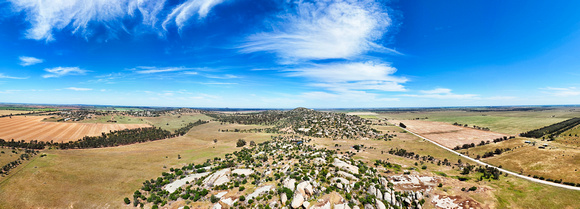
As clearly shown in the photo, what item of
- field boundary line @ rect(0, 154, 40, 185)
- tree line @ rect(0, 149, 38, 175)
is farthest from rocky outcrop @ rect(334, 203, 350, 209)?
tree line @ rect(0, 149, 38, 175)

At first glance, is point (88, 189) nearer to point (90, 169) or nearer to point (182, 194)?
point (90, 169)

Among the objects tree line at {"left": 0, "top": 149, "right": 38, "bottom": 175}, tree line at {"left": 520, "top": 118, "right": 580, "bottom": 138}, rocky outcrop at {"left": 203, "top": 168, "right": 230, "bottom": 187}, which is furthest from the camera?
tree line at {"left": 520, "top": 118, "right": 580, "bottom": 138}

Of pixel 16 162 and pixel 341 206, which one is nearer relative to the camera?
pixel 341 206

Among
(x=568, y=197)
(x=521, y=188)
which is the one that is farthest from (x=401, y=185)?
(x=568, y=197)

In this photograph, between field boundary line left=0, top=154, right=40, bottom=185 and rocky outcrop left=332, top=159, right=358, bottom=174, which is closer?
field boundary line left=0, top=154, right=40, bottom=185

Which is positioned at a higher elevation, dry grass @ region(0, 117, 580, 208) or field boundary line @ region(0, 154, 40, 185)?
field boundary line @ region(0, 154, 40, 185)

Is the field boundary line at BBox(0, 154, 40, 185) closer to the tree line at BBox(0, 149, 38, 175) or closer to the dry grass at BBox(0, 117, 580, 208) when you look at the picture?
the dry grass at BBox(0, 117, 580, 208)

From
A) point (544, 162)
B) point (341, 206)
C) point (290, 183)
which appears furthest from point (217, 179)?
point (544, 162)

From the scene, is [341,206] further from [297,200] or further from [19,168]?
[19,168]

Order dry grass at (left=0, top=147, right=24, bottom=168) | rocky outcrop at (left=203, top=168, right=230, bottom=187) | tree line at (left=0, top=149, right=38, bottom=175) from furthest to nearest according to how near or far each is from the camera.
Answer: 1. dry grass at (left=0, top=147, right=24, bottom=168)
2. tree line at (left=0, top=149, right=38, bottom=175)
3. rocky outcrop at (left=203, top=168, right=230, bottom=187)

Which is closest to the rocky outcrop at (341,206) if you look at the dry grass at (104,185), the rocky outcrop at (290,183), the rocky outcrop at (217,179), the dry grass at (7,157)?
the rocky outcrop at (290,183)

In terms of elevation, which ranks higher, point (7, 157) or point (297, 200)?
point (7, 157)
